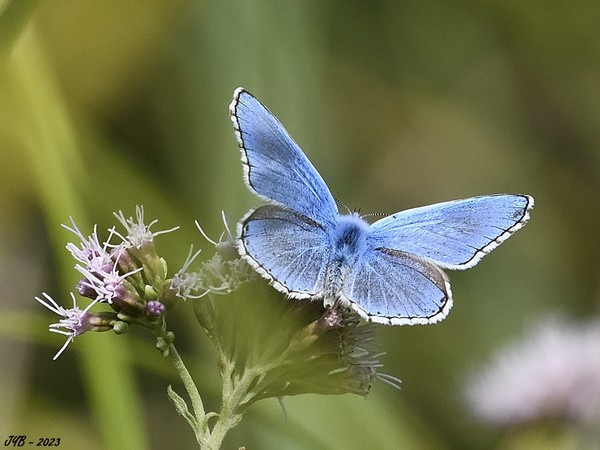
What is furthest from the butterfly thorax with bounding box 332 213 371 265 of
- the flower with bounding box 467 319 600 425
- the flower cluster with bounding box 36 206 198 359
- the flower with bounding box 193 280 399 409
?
the flower with bounding box 467 319 600 425

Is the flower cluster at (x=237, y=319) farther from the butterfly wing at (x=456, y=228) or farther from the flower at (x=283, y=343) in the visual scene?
the butterfly wing at (x=456, y=228)

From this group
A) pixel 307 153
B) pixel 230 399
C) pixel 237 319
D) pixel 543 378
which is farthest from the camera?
pixel 307 153

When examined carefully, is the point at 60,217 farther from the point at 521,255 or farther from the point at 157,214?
the point at 521,255

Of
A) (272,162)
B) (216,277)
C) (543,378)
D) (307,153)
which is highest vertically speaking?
(272,162)

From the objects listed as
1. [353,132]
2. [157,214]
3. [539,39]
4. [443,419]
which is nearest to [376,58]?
[353,132]

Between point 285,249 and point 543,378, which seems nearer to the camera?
point 285,249

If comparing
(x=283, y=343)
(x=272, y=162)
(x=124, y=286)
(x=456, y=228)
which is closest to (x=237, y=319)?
(x=283, y=343)

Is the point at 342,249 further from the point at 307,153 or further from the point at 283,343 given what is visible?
the point at 307,153
